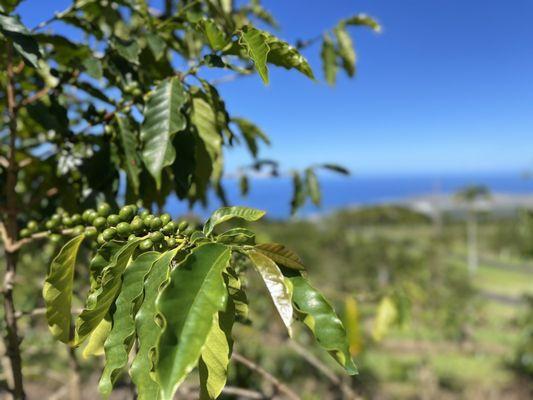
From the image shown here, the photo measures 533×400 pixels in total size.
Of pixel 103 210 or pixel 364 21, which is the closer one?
pixel 103 210

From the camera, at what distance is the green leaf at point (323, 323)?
0.50 metres

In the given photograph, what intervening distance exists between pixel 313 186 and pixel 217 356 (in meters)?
1.25

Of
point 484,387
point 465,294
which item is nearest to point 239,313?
point 484,387

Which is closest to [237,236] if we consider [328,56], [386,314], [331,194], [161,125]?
[161,125]

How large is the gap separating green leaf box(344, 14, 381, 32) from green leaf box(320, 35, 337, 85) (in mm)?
86

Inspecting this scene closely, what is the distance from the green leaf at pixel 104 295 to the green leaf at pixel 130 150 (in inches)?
15.7

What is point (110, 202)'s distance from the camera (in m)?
1.05

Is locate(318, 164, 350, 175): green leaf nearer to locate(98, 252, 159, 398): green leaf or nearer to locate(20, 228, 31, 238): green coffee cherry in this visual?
locate(20, 228, 31, 238): green coffee cherry

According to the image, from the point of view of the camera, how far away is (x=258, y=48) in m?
0.67

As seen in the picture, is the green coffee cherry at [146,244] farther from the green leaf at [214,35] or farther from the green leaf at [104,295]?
the green leaf at [214,35]

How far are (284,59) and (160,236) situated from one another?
380mm

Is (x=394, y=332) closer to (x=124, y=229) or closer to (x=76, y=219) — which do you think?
(x=76, y=219)

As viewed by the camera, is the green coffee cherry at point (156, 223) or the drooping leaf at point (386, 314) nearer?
the green coffee cherry at point (156, 223)

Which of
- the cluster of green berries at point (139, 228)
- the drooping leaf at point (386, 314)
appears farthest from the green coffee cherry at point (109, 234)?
the drooping leaf at point (386, 314)
